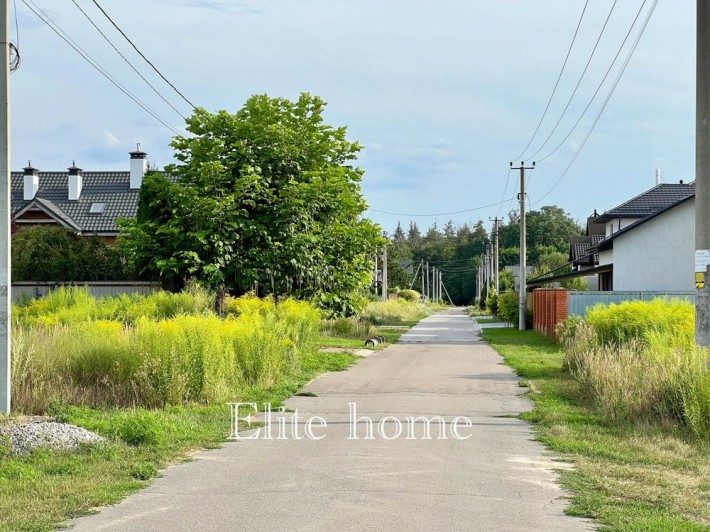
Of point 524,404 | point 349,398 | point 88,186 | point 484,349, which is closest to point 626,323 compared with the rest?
point 524,404

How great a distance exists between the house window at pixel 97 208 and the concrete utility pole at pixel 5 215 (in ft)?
118

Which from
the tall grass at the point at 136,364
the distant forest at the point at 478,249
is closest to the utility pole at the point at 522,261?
the tall grass at the point at 136,364

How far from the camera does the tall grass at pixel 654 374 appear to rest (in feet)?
34.4

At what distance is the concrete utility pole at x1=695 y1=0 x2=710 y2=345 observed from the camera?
11.6 meters

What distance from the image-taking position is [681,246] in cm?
3597

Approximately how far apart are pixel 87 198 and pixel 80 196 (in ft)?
1.39

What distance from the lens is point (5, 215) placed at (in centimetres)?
1081

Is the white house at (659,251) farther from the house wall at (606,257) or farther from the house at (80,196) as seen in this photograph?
the house at (80,196)

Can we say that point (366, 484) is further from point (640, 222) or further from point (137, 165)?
point (137, 165)

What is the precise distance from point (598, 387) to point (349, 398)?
4.14m

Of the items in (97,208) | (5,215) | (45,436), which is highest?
(97,208)

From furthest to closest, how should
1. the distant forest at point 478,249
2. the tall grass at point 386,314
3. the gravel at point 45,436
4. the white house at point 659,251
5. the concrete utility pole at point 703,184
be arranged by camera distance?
the distant forest at point 478,249 → the tall grass at point 386,314 → the white house at point 659,251 → the concrete utility pole at point 703,184 → the gravel at point 45,436

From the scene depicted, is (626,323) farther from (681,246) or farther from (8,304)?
(681,246)

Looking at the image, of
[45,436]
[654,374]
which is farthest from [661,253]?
[45,436]
